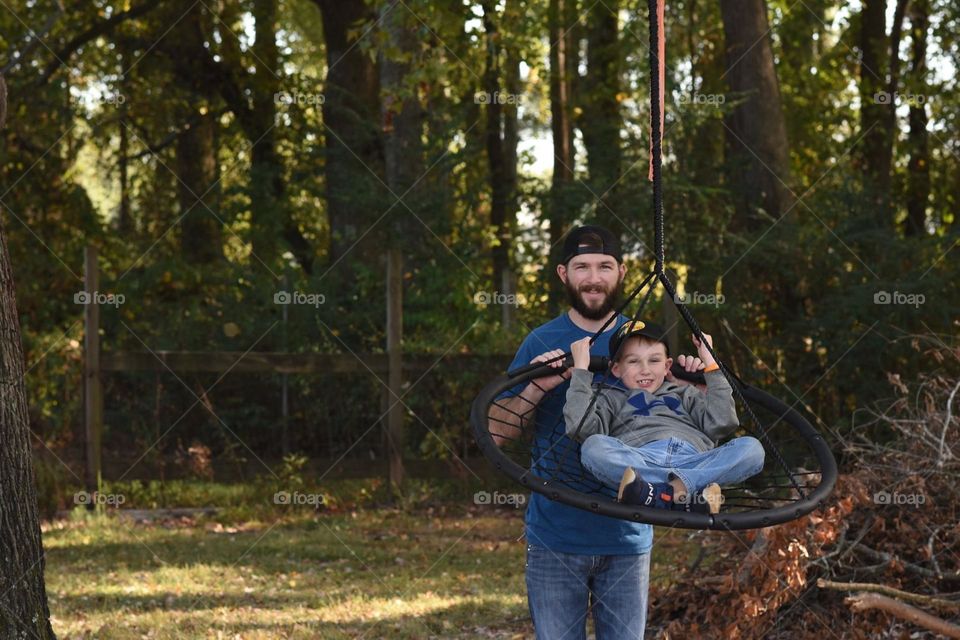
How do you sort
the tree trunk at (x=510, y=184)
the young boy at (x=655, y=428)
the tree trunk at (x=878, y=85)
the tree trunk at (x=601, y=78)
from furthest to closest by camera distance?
the tree trunk at (x=878, y=85) < the tree trunk at (x=510, y=184) < the tree trunk at (x=601, y=78) < the young boy at (x=655, y=428)

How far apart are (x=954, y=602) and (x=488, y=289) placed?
7697mm

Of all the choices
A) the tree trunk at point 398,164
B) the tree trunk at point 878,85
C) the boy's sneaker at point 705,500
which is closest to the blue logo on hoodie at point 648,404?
the boy's sneaker at point 705,500

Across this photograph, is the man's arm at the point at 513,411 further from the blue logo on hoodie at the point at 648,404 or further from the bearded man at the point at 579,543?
the blue logo on hoodie at the point at 648,404

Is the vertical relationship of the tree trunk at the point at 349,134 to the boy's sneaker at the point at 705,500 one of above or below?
above

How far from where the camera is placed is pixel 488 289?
13047 millimetres

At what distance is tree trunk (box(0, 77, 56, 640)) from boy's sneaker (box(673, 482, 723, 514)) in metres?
2.78

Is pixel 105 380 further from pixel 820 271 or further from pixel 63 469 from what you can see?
pixel 820 271

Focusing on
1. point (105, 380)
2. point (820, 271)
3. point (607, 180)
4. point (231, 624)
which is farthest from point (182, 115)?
point (231, 624)

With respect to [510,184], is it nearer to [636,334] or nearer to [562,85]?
[562,85]

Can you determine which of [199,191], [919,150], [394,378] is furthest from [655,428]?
[199,191]

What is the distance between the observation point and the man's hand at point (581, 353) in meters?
3.78

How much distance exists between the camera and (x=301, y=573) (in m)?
8.77

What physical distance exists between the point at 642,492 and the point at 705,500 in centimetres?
22

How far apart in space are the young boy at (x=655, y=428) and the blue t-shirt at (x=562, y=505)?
0.12 m
